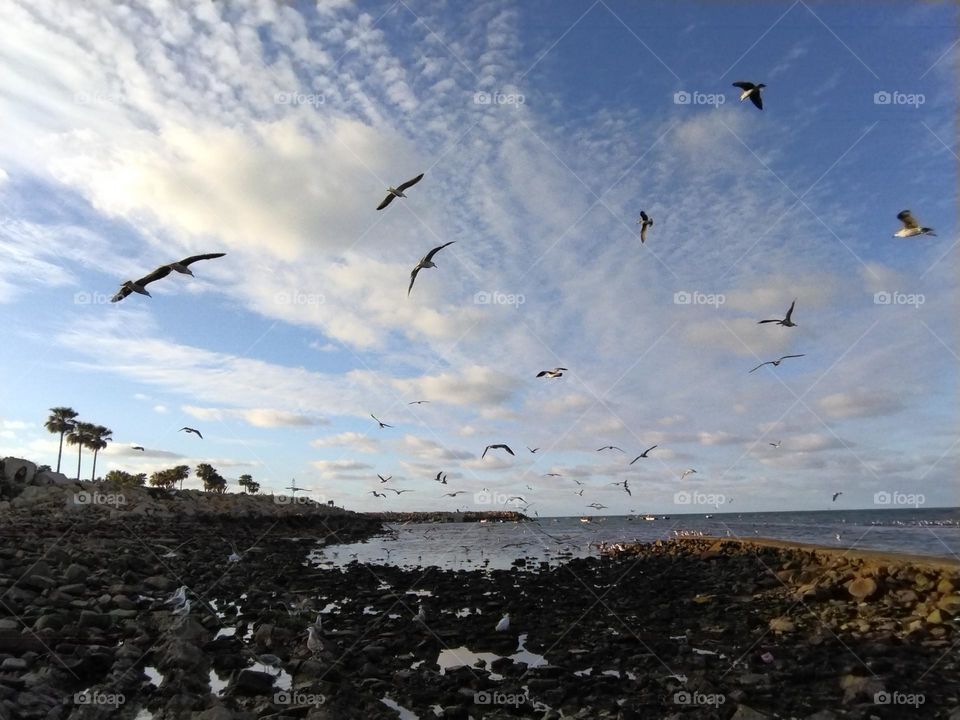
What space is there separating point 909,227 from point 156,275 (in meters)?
16.1

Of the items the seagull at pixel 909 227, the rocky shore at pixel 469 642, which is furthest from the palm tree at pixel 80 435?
the seagull at pixel 909 227

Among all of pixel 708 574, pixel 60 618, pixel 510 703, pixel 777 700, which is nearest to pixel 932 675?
pixel 777 700

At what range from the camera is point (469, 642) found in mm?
12812

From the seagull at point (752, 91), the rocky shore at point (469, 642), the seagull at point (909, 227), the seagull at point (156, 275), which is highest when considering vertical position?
the seagull at point (752, 91)

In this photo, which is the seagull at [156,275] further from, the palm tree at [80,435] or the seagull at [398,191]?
the palm tree at [80,435]

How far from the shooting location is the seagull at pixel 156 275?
1101 cm

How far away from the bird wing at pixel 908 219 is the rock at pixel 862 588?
30.8ft

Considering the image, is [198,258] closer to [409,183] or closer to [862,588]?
[409,183]

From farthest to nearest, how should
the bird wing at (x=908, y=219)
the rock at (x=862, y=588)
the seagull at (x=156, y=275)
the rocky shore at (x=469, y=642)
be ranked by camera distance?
the rock at (x=862, y=588)
the bird wing at (x=908, y=219)
the seagull at (x=156, y=275)
the rocky shore at (x=469, y=642)

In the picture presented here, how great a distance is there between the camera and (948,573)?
1611 cm

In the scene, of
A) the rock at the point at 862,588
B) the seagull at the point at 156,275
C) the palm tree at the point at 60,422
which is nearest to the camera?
the seagull at the point at 156,275

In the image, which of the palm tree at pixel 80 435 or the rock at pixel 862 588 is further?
the palm tree at pixel 80 435

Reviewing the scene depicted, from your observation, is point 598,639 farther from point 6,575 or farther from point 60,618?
point 6,575

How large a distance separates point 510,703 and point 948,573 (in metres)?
14.4
